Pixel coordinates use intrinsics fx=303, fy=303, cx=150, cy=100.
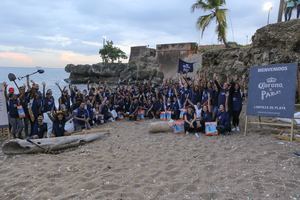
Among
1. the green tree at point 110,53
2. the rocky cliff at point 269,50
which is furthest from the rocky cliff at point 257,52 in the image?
the green tree at point 110,53

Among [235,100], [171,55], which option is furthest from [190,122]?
[171,55]

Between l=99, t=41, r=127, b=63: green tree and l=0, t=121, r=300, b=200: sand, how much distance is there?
68965mm

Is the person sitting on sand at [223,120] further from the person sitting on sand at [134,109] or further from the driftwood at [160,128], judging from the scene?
the person sitting on sand at [134,109]

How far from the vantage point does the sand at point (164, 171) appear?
215 inches

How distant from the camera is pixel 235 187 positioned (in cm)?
541

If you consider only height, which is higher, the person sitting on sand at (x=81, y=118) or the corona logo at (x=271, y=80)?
the corona logo at (x=271, y=80)

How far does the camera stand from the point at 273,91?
28.7ft

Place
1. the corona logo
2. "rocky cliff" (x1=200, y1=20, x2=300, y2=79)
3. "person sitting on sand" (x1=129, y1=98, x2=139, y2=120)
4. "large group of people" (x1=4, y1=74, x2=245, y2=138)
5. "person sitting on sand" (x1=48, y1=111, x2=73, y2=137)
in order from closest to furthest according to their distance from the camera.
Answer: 1. the corona logo
2. "large group of people" (x1=4, y1=74, x2=245, y2=138)
3. "person sitting on sand" (x1=48, y1=111, x2=73, y2=137)
4. "rocky cliff" (x1=200, y1=20, x2=300, y2=79)
5. "person sitting on sand" (x1=129, y1=98, x2=139, y2=120)

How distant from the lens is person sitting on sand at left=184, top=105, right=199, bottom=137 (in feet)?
34.2

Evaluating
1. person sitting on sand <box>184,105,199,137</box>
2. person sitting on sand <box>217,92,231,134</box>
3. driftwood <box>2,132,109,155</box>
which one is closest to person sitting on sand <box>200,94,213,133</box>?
person sitting on sand <box>184,105,199,137</box>

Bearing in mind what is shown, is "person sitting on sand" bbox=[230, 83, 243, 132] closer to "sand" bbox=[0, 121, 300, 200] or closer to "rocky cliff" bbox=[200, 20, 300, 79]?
"sand" bbox=[0, 121, 300, 200]

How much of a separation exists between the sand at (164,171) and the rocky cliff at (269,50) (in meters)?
6.49

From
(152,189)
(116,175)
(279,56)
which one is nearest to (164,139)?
(116,175)

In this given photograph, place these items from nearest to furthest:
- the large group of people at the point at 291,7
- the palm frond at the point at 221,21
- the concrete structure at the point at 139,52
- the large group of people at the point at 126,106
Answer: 1. the large group of people at the point at 126,106
2. the large group of people at the point at 291,7
3. the palm frond at the point at 221,21
4. the concrete structure at the point at 139,52
